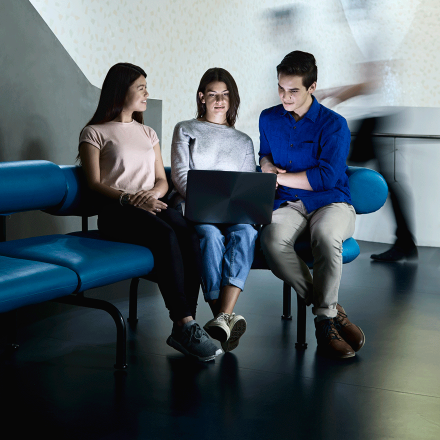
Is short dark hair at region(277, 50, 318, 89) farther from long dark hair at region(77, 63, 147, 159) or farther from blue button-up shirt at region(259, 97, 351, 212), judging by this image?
long dark hair at region(77, 63, 147, 159)

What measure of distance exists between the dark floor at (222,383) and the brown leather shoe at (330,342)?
4 centimetres

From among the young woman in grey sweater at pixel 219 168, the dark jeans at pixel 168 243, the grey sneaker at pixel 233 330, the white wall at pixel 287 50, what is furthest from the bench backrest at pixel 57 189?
the white wall at pixel 287 50

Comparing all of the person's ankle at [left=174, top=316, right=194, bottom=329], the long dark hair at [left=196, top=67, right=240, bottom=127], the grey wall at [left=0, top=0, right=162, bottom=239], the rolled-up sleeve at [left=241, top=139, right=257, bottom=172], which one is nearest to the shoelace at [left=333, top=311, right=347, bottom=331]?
the person's ankle at [left=174, top=316, right=194, bottom=329]

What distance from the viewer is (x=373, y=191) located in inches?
105

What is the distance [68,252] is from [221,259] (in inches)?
24.6

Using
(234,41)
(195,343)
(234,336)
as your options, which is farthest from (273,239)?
(234,41)

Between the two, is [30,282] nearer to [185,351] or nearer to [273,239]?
[185,351]

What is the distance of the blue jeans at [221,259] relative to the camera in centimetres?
235

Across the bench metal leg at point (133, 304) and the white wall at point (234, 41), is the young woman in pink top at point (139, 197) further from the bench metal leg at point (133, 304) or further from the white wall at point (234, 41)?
the white wall at point (234, 41)

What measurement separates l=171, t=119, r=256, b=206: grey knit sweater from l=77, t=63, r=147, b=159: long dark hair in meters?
0.29

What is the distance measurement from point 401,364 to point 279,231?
0.71m

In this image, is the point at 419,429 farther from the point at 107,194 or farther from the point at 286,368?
the point at 107,194

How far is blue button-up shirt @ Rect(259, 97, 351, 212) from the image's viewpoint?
251 centimetres

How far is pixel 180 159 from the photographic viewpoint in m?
2.61
